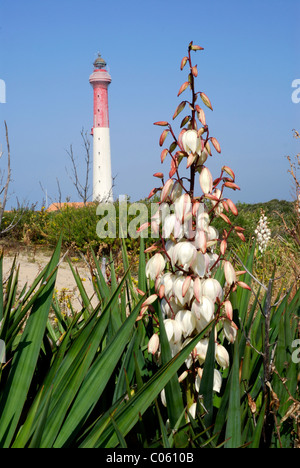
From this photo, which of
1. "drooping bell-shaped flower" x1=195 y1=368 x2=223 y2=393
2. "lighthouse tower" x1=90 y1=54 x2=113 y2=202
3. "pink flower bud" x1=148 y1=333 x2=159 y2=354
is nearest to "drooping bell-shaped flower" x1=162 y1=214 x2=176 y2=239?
"pink flower bud" x1=148 y1=333 x2=159 y2=354

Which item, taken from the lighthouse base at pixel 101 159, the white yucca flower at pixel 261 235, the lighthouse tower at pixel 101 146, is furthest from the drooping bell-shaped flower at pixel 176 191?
the lighthouse base at pixel 101 159

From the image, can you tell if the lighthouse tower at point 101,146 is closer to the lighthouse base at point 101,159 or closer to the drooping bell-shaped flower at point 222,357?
the lighthouse base at point 101,159

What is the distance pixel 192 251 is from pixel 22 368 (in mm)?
639

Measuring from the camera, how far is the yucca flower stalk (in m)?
1.55

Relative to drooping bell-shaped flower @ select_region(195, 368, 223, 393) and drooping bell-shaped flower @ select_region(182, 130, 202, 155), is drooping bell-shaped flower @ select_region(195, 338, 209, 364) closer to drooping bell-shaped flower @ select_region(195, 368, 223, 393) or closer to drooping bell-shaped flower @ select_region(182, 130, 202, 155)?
drooping bell-shaped flower @ select_region(195, 368, 223, 393)

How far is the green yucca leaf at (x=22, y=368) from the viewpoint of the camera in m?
1.42

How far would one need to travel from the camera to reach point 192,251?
1517mm

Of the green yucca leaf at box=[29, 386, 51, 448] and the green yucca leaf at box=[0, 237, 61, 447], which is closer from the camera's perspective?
the green yucca leaf at box=[29, 386, 51, 448]

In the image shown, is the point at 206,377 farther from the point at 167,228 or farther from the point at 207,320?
the point at 167,228

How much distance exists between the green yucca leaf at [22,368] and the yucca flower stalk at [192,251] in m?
0.36

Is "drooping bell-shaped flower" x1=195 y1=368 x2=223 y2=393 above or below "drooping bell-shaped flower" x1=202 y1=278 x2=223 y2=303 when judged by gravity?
below

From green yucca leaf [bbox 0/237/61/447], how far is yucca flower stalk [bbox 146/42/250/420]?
1.18 ft

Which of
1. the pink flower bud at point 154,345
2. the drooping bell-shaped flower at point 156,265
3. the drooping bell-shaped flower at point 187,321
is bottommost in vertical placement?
the pink flower bud at point 154,345
